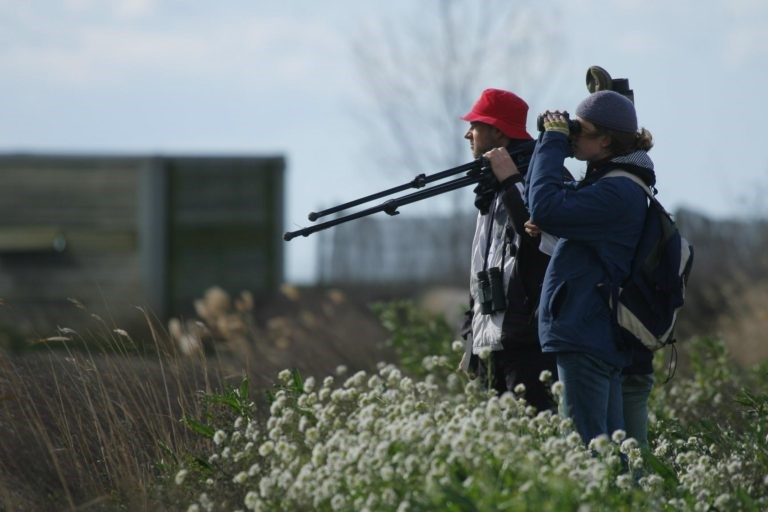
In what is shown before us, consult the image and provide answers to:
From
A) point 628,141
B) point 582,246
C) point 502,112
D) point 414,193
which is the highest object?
point 502,112

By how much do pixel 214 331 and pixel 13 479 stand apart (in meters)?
8.03

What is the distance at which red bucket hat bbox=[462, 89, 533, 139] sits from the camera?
6.20 metres

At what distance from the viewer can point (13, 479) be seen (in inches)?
219

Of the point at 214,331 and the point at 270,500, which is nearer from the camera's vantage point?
the point at 270,500

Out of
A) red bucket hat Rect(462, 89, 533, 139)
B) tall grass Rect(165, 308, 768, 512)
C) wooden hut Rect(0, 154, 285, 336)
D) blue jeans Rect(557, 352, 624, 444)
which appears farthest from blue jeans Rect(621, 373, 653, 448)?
wooden hut Rect(0, 154, 285, 336)

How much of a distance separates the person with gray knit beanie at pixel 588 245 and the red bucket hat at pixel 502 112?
0.64 m

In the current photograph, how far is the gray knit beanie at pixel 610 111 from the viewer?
552 centimetres

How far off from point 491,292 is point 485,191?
0.48 meters

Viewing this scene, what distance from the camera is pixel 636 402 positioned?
5938 millimetres

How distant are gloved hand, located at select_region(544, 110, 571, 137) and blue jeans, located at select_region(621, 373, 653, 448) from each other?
1.15 m

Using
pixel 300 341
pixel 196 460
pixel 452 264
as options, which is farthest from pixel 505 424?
pixel 452 264

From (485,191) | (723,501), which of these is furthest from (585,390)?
(485,191)

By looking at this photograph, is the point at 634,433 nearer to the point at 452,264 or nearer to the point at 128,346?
the point at 128,346

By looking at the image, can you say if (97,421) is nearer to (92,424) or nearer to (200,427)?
(92,424)
